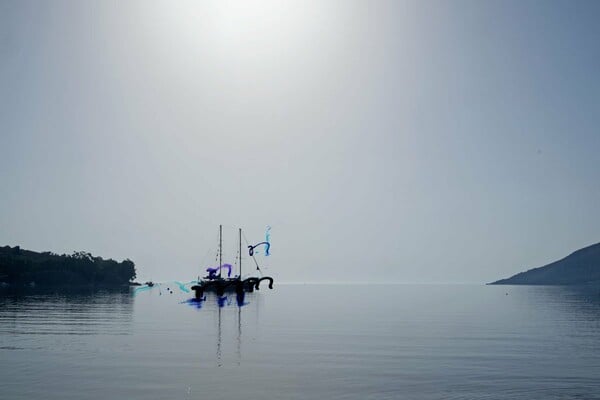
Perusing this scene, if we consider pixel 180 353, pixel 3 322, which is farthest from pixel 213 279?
pixel 180 353

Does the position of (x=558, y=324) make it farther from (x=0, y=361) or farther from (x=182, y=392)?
(x=0, y=361)

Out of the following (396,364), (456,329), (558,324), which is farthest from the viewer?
(558,324)

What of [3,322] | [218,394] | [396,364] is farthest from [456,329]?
[3,322]

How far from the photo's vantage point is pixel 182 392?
32.8m

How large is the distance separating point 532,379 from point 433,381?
25.8 ft

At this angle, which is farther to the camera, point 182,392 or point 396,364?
A: point 396,364

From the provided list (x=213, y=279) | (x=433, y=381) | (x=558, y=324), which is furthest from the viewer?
(x=213, y=279)

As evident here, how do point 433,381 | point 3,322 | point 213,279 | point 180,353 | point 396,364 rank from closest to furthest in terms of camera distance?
point 433,381, point 396,364, point 180,353, point 3,322, point 213,279

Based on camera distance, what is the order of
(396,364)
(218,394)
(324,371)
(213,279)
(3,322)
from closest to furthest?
(218,394), (324,371), (396,364), (3,322), (213,279)

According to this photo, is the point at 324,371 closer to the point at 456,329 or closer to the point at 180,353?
the point at 180,353

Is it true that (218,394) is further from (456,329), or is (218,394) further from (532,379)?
(456,329)

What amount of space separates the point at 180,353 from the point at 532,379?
1194 inches

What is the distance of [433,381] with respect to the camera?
121 ft

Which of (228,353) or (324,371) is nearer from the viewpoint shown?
(324,371)
